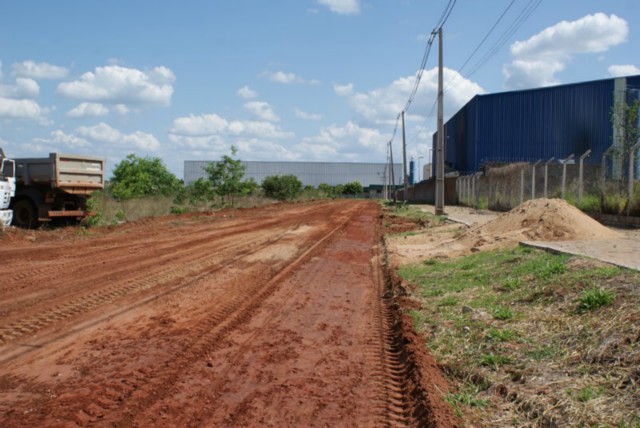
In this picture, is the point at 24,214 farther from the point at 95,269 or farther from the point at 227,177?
the point at 227,177

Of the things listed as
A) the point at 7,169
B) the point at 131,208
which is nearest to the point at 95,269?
A: the point at 7,169

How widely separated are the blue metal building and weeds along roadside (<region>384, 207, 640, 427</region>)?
125ft

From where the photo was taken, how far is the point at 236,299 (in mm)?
9070

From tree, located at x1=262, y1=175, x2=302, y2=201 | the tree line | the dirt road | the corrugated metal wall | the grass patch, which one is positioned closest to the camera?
the dirt road

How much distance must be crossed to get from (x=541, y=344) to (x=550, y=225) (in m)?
8.09

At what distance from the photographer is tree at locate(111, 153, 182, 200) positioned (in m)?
49.2

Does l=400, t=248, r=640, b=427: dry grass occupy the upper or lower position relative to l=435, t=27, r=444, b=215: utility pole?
lower

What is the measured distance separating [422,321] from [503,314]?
1.10 metres

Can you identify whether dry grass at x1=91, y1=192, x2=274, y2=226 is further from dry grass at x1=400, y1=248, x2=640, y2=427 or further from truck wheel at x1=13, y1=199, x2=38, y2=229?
dry grass at x1=400, y1=248, x2=640, y2=427

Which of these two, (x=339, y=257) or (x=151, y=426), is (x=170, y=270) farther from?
(x=151, y=426)

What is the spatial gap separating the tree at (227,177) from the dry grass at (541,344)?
3167 cm

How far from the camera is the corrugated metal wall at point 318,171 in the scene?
116381mm

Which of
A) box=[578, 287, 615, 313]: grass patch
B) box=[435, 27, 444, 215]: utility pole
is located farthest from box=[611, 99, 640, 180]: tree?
box=[578, 287, 615, 313]: grass patch

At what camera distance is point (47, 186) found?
1975cm
